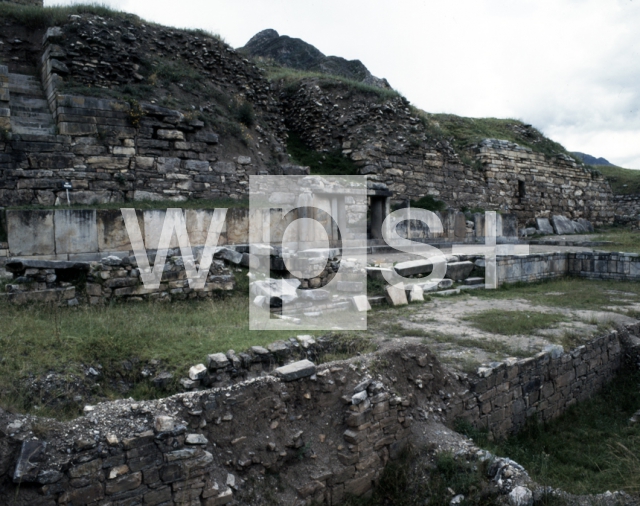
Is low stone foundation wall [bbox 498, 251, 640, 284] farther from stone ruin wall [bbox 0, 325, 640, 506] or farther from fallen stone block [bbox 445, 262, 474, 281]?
stone ruin wall [bbox 0, 325, 640, 506]

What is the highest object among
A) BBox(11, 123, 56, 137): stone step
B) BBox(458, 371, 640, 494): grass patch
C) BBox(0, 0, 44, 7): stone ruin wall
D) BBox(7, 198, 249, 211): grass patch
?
BBox(0, 0, 44, 7): stone ruin wall

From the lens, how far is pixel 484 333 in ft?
22.3

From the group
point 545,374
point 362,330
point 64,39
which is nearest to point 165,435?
point 362,330

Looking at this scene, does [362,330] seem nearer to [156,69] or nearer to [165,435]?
[165,435]

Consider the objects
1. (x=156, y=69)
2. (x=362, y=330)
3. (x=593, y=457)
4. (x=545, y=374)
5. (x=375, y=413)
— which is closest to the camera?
(x=375, y=413)

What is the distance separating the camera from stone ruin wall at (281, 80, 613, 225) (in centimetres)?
1764

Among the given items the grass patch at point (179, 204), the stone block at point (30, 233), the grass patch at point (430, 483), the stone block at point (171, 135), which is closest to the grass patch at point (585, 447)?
the grass patch at point (430, 483)

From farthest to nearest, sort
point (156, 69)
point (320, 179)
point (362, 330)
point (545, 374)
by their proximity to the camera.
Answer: point (156, 69), point (320, 179), point (362, 330), point (545, 374)

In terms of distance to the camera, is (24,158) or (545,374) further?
(24,158)

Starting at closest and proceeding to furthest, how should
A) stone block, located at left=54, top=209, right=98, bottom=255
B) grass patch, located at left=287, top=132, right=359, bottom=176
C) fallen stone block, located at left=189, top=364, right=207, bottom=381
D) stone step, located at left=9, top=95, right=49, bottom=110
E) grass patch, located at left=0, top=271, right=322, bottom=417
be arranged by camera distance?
grass patch, located at left=0, top=271, right=322, bottom=417, fallen stone block, located at left=189, top=364, right=207, bottom=381, stone block, located at left=54, top=209, right=98, bottom=255, stone step, located at left=9, top=95, right=49, bottom=110, grass patch, located at left=287, top=132, right=359, bottom=176

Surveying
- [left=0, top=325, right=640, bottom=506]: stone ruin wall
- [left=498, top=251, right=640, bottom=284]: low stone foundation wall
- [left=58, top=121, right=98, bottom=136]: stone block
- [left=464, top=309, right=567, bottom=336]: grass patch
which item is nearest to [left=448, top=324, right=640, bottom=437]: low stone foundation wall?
[left=0, top=325, right=640, bottom=506]: stone ruin wall

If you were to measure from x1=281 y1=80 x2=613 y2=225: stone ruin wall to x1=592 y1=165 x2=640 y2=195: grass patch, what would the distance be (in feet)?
24.5

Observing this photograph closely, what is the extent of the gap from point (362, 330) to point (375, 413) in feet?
7.16

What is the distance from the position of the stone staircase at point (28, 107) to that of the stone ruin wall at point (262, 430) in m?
9.12
